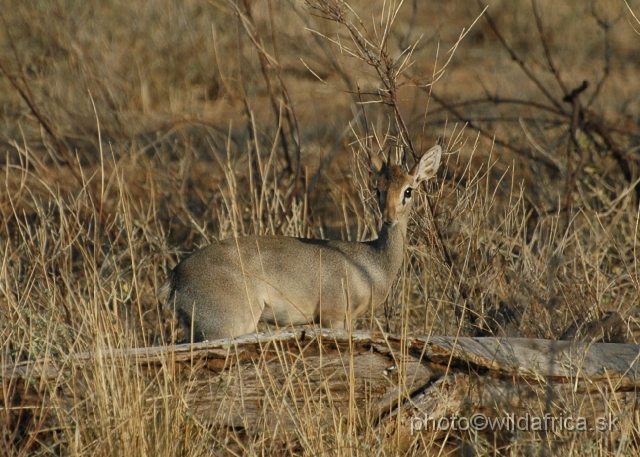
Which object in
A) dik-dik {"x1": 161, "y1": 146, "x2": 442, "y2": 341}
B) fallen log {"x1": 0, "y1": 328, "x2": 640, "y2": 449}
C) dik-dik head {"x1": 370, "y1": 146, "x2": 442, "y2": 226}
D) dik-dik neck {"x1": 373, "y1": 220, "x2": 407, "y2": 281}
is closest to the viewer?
Result: fallen log {"x1": 0, "y1": 328, "x2": 640, "y2": 449}

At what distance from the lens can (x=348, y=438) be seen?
3787 millimetres

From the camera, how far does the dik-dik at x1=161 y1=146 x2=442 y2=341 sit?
16.9 feet

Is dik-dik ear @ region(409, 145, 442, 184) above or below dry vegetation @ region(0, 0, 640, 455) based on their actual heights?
above

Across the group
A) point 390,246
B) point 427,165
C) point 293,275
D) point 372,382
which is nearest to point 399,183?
point 427,165

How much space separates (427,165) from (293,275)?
3.39 feet

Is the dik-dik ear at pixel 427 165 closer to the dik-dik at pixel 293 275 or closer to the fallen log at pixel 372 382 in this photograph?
the dik-dik at pixel 293 275

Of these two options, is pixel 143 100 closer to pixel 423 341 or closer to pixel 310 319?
pixel 310 319

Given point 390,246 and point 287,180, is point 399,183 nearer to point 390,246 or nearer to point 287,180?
point 390,246

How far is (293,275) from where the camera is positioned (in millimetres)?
5348

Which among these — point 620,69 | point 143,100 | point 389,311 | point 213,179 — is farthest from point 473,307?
point 620,69

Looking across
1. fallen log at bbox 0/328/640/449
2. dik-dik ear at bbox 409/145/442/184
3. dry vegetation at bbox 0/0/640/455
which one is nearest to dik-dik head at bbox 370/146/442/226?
dik-dik ear at bbox 409/145/442/184

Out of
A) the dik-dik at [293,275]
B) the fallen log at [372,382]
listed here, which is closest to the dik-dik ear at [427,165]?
the dik-dik at [293,275]

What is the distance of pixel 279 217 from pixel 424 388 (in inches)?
130

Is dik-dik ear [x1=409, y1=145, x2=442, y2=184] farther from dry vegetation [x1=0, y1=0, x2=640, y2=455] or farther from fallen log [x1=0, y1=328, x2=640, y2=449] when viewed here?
fallen log [x1=0, y1=328, x2=640, y2=449]
